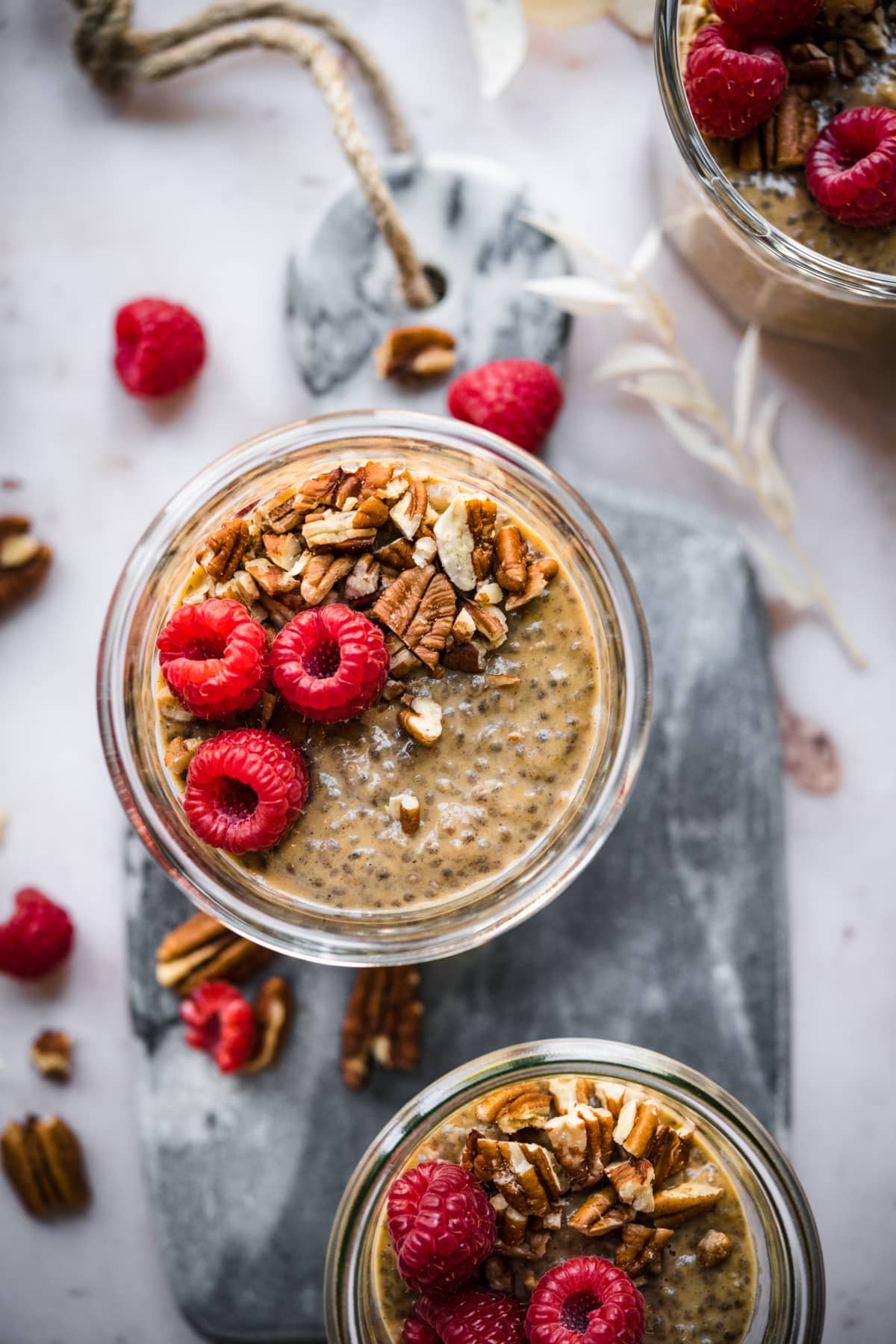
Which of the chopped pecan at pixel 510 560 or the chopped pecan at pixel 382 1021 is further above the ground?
the chopped pecan at pixel 510 560

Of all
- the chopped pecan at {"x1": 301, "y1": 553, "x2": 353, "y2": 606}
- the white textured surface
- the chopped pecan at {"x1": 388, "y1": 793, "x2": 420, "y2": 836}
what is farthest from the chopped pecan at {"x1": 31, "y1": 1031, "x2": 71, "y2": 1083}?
the chopped pecan at {"x1": 301, "y1": 553, "x2": 353, "y2": 606}

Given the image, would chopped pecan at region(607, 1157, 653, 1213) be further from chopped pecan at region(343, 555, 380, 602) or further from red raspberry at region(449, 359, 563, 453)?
red raspberry at region(449, 359, 563, 453)

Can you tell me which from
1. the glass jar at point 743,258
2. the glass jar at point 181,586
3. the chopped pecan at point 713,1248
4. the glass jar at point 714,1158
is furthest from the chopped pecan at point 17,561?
the chopped pecan at point 713,1248

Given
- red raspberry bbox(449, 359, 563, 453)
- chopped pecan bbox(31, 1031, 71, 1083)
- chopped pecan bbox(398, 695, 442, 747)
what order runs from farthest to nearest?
chopped pecan bbox(31, 1031, 71, 1083) < red raspberry bbox(449, 359, 563, 453) < chopped pecan bbox(398, 695, 442, 747)

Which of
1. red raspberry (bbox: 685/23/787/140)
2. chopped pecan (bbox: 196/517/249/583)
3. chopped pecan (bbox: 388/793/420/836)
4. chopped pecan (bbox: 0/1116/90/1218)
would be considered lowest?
chopped pecan (bbox: 0/1116/90/1218)

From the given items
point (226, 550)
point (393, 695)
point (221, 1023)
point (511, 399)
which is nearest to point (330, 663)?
point (393, 695)

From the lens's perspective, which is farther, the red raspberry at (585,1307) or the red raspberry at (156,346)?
the red raspberry at (156,346)

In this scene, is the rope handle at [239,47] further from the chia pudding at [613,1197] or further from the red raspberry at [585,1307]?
the red raspberry at [585,1307]

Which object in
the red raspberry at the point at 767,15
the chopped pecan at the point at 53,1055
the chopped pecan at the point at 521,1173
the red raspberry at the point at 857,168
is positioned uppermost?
the red raspberry at the point at 767,15
